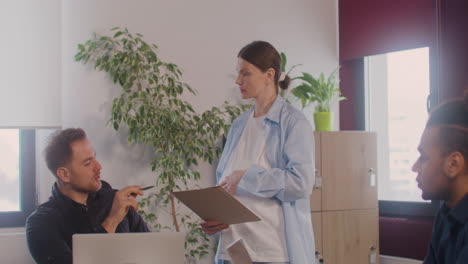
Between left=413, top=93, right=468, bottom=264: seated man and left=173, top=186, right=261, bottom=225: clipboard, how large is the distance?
0.74m

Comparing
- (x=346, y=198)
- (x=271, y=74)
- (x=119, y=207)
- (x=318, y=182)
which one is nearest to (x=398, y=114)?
(x=346, y=198)

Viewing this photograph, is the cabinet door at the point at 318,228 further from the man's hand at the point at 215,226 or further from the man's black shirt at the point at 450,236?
the man's black shirt at the point at 450,236

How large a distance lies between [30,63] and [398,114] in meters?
2.83

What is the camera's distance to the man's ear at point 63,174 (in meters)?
2.22

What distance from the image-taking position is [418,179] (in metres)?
1.54

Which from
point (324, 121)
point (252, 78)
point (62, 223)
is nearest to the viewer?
point (62, 223)

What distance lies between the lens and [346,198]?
4305 millimetres

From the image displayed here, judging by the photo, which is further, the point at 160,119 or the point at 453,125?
the point at 160,119

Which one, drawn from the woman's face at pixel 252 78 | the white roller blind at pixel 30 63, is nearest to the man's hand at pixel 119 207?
the woman's face at pixel 252 78

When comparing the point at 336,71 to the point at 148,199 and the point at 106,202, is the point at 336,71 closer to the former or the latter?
the point at 148,199

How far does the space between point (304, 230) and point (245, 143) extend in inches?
17.9

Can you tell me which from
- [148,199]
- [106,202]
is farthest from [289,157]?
[148,199]

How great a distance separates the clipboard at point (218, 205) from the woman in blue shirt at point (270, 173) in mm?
109

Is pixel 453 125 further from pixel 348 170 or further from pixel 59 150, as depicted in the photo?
pixel 348 170
